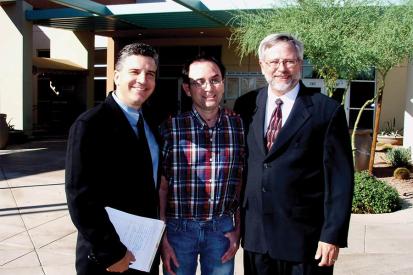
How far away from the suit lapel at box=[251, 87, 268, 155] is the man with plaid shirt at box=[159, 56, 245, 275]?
0.12m

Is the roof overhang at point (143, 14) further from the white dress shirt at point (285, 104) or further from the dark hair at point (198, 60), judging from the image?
the white dress shirt at point (285, 104)

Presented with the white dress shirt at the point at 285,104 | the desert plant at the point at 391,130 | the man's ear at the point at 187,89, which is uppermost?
the man's ear at the point at 187,89

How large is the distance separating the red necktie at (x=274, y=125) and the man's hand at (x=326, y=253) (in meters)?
0.60

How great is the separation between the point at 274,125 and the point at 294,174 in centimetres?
30

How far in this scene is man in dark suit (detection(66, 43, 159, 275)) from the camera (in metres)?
2.18

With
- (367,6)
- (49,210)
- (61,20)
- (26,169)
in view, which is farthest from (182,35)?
(49,210)

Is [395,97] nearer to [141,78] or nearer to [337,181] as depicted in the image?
[337,181]

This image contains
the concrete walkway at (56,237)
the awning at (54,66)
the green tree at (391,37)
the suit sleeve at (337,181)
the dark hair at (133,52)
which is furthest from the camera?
the awning at (54,66)

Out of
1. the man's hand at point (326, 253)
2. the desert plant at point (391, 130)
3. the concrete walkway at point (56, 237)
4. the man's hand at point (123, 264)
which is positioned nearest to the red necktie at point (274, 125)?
the man's hand at point (326, 253)

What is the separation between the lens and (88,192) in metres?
2.17

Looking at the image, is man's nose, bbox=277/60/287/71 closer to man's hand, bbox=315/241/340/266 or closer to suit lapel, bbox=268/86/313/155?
suit lapel, bbox=268/86/313/155

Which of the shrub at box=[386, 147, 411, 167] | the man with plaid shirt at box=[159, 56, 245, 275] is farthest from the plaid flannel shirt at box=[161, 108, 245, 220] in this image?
the shrub at box=[386, 147, 411, 167]

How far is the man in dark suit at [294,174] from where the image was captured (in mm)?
2535

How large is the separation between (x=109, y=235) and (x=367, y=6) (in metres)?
7.26
